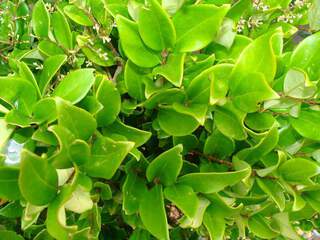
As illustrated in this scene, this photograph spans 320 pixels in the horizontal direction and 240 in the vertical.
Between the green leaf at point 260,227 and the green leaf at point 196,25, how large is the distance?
33 cm

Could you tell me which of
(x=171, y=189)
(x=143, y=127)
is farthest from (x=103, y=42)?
(x=171, y=189)

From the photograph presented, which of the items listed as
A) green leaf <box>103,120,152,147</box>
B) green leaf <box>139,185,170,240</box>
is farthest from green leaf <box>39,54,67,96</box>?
green leaf <box>139,185,170,240</box>

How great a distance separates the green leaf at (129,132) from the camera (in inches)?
24.8

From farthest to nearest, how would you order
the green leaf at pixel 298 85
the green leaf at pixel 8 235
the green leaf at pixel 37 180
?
the green leaf at pixel 8 235, the green leaf at pixel 298 85, the green leaf at pixel 37 180

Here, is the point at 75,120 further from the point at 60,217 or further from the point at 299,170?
the point at 299,170

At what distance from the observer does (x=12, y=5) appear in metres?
0.86

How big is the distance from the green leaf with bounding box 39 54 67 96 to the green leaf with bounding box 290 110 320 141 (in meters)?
0.34

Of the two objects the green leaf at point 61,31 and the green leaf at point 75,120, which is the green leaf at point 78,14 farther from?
the green leaf at point 75,120

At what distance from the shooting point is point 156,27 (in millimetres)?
624

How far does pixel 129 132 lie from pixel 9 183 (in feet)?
0.57

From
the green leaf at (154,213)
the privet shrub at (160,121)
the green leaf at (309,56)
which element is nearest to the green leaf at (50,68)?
the privet shrub at (160,121)

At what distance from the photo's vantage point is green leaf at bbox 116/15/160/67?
63 centimetres

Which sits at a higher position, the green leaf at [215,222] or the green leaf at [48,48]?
the green leaf at [48,48]

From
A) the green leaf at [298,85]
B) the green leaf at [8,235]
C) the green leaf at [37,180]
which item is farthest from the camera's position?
the green leaf at [8,235]
